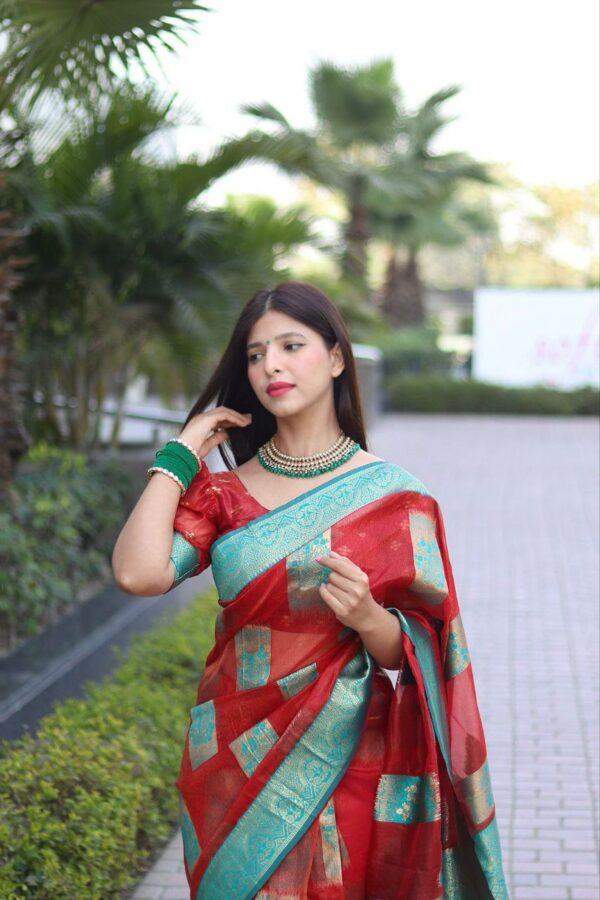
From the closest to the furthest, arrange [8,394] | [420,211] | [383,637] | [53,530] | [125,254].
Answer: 1. [383,637]
2. [8,394]
3. [53,530]
4. [125,254]
5. [420,211]

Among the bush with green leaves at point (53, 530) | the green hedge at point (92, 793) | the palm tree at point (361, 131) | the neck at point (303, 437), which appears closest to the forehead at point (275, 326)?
the neck at point (303, 437)

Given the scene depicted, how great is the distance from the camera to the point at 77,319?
8.36 metres

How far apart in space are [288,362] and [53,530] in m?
4.18

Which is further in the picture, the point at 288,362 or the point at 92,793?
the point at 92,793

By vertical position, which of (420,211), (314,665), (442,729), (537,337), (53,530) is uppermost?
(420,211)

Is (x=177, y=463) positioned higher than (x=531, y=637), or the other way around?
(x=177, y=463)

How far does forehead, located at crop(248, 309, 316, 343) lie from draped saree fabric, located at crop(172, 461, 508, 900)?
0.29 meters

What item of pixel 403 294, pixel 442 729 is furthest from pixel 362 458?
pixel 403 294

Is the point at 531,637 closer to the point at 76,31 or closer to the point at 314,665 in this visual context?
the point at 76,31

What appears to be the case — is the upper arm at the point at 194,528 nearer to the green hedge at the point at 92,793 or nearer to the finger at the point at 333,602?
the finger at the point at 333,602

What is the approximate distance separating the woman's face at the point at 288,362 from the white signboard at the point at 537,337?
2020 cm

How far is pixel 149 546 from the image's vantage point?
2.42 meters

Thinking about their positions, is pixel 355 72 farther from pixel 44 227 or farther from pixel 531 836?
pixel 531 836

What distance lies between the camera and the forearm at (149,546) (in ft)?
7.91
